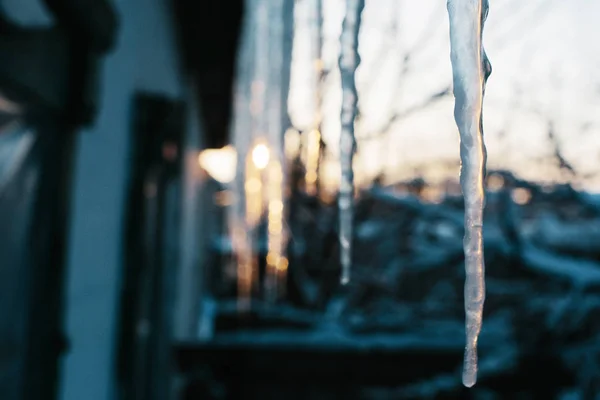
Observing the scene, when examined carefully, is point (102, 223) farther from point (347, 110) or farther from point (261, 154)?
point (347, 110)

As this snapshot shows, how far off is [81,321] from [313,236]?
18.8 feet

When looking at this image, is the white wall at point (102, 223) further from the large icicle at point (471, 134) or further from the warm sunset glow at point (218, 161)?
the warm sunset glow at point (218, 161)

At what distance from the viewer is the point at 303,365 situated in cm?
436

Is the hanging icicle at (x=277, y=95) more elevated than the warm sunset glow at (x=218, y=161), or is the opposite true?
the warm sunset glow at (x=218, y=161)

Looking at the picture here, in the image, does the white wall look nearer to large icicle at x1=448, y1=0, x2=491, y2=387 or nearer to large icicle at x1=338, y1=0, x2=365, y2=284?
large icicle at x1=338, y1=0, x2=365, y2=284

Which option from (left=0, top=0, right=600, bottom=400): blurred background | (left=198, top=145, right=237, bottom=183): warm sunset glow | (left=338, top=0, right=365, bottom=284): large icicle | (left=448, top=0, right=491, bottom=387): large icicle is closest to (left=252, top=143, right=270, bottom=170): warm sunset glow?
(left=0, top=0, right=600, bottom=400): blurred background

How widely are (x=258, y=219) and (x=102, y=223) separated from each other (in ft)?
9.05

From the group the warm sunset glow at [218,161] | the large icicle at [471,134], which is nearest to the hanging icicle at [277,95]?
the large icicle at [471,134]

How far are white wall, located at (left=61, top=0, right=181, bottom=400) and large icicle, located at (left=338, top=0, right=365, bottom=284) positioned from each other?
1110 millimetres

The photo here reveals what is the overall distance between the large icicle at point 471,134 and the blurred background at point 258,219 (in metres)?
0.16

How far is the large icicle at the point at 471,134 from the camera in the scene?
0.48 m

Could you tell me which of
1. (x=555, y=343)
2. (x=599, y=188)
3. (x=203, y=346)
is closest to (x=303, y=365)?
(x=203, y=346)

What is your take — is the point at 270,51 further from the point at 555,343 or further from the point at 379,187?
the point at 379,187

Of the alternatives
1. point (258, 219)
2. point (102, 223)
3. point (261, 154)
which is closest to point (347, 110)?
point (102, 223)
